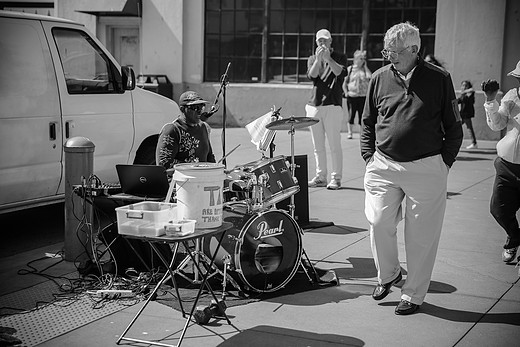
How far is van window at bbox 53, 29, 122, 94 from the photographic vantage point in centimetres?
805

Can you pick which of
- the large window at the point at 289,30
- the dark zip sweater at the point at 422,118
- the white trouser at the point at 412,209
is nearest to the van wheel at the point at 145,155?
the white trouser at the point at 412,209

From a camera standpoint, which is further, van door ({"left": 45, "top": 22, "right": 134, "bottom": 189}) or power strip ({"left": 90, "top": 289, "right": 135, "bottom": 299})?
van door ({"left": 45, "top": 22, "right": 134, "bottom": 189})

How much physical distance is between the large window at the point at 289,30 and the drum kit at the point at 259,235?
1185 cm

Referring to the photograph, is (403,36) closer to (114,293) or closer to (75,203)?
(114,293)

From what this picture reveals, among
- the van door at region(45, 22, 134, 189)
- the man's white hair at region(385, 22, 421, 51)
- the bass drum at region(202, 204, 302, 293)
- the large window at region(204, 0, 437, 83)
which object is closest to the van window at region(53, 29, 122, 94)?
the van door at region(45, 22, 134, 189)

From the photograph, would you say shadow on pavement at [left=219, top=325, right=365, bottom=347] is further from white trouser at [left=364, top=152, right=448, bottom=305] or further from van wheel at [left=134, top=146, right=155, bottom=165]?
van wheel at [left=134, top=146, right=155, bottom=165]

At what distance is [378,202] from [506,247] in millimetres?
2095

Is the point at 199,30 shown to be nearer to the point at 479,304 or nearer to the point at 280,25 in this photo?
the point at 280,25

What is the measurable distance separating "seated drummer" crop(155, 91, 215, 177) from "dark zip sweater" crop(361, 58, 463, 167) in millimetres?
1965

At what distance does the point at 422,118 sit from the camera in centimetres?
548

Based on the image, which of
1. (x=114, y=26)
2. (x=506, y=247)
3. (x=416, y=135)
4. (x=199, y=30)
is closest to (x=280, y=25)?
(x=199, y=30)

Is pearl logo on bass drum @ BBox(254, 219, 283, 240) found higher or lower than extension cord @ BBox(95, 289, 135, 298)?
higher

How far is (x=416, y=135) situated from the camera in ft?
18.0

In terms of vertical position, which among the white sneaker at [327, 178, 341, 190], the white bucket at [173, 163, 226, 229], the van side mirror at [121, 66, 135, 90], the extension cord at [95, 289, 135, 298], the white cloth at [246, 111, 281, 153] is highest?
the van side mirror at [121, 66, 135, 90]
